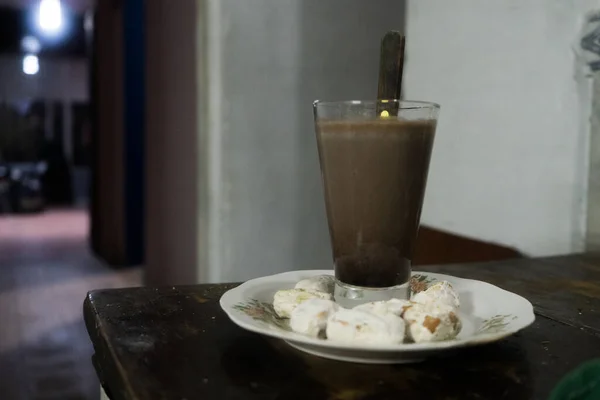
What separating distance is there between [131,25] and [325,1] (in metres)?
2.36

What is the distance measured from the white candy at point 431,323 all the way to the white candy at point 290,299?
0.10m

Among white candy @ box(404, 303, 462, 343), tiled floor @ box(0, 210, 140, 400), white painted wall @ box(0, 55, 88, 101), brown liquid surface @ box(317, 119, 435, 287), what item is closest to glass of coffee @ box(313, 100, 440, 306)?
brown liquid surface @ box(317, 119, 435, 287)

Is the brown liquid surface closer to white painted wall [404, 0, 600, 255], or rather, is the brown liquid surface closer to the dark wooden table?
the dark wooden table

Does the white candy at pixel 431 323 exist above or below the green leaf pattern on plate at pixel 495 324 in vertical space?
above

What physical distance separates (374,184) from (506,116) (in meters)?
0.92

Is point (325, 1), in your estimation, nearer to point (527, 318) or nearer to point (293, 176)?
point (293, 176)

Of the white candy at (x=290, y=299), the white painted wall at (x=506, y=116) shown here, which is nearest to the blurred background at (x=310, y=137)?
the white painted wall at (x=506, y=116)

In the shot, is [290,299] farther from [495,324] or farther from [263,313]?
[495,324]

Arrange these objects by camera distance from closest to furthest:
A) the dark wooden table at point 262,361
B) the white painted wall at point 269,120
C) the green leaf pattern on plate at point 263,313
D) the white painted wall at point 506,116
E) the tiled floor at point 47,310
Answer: the dark wooden table at point 262,361 → the green leaf pattern on plate at point 263,313 → the white painted wall at point 506,116 → the white painted wall at point 269,120 → the tiled floor at point 47,310

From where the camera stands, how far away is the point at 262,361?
0.52 meters

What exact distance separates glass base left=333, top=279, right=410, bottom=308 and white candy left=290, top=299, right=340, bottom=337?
0.08 meters

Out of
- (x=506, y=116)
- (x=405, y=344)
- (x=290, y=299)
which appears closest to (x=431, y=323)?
(x=405, y=344)

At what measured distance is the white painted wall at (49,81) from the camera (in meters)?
8.09

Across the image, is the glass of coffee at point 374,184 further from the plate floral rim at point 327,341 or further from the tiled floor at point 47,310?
the tiled floor at point 47,310
